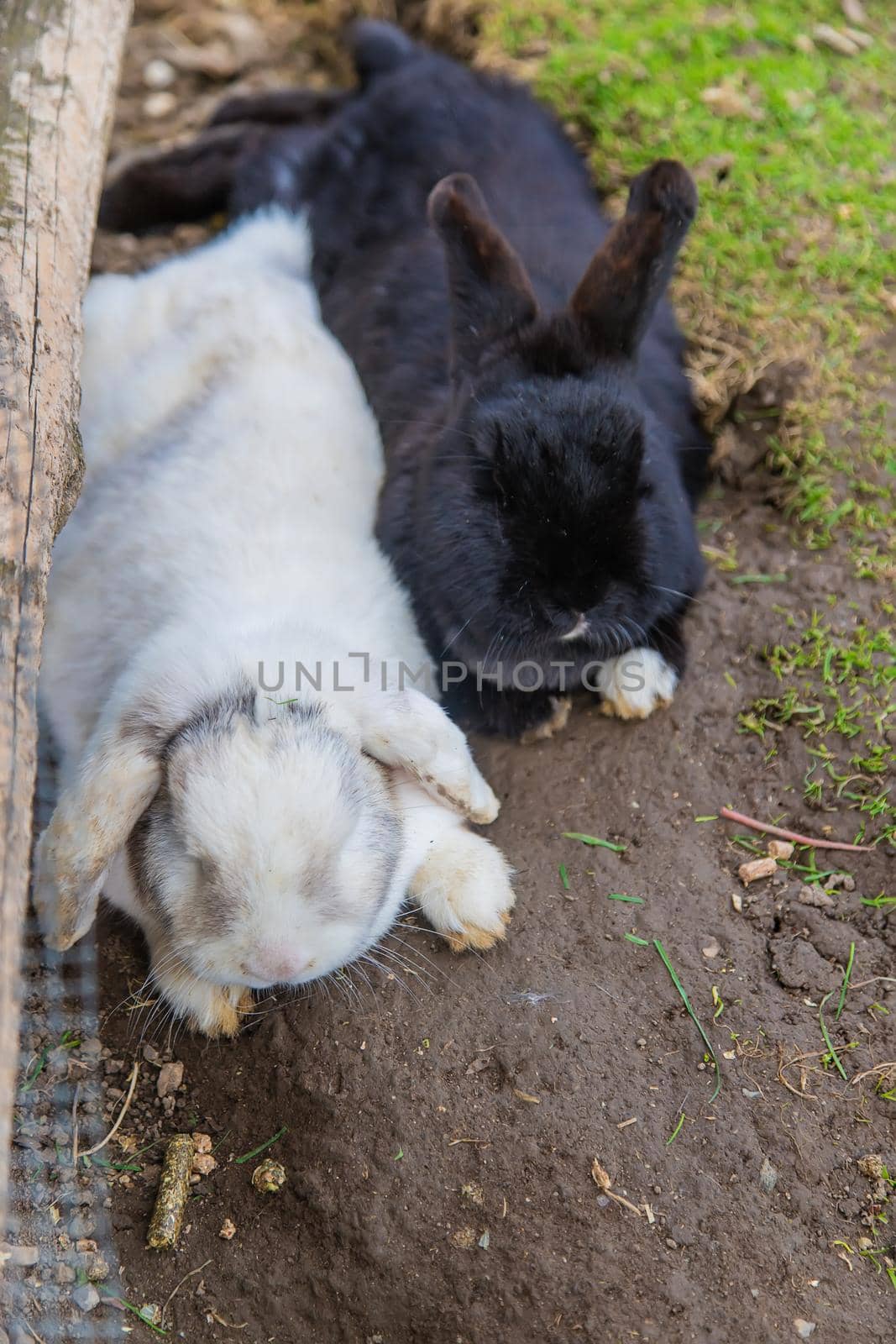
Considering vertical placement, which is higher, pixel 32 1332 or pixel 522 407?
pixel 522 407

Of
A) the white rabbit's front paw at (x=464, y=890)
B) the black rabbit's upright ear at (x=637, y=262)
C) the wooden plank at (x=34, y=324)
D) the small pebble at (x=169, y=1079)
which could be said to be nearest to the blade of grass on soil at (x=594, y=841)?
the white rabbit's front paw at (x=464, y=890)

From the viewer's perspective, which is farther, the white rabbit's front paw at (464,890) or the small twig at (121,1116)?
the white rabbit's front paw at (464,890)

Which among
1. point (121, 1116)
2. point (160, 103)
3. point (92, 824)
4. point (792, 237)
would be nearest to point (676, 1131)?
point (121, 1116)

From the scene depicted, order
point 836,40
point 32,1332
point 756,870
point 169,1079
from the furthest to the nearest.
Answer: point 836,40
point 756,870
point 169,1079
point 32,1332

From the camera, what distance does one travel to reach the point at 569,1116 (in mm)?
2324

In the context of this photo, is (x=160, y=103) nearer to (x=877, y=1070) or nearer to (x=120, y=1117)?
(x=120, y=1117)

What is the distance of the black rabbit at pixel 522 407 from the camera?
2.45m

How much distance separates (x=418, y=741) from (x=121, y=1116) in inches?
40.3

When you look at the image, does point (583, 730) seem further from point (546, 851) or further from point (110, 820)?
point (110, 820)

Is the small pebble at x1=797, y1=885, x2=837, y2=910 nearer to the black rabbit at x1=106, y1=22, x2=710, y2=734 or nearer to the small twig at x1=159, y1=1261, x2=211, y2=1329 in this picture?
the black rabbit at x1=106, y1=22, x2=710, y2=734

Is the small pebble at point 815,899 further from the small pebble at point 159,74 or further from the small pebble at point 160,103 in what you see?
the small pebble at point 159,74

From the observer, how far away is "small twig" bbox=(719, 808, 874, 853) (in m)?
2.68

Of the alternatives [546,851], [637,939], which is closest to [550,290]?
[546,851]

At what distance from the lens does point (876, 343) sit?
11.6ft
